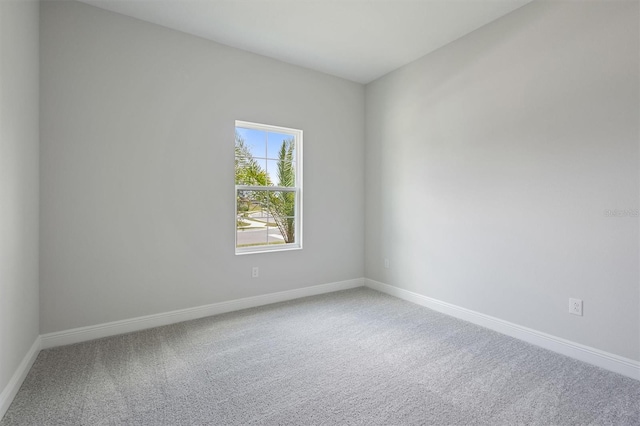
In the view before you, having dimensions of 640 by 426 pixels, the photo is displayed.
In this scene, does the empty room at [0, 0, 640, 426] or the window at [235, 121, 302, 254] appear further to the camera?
the window at [235, 121, 302, 254]

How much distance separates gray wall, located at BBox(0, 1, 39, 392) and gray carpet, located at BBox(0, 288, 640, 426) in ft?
1.22

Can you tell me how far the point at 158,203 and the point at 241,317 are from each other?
1.37m

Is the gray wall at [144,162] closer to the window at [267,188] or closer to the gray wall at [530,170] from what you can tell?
the window at [267,188]

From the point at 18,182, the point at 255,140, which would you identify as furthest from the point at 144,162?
the point at 255,140

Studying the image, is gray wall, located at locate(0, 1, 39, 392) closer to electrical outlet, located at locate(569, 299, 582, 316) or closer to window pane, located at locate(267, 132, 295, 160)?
window pane, located at locate(267, 132, 295, 160)

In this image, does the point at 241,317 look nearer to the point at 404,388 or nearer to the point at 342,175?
the point at 404,388

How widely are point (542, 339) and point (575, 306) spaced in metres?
0.38

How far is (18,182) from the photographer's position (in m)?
1.99

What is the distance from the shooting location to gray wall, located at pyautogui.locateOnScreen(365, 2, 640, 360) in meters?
2.16

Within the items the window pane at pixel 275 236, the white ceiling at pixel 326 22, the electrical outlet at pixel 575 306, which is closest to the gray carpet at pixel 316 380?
the electrical outlet at pixel 575 306

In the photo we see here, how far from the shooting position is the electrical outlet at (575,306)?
234cm

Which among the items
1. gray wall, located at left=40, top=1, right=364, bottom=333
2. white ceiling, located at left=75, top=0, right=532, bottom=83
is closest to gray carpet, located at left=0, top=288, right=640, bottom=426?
gray wall, located at left=40, top=1, right=364, bottom=333

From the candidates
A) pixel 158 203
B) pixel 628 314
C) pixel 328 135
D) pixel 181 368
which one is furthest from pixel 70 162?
pixel 628 314

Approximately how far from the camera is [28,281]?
2188mm
